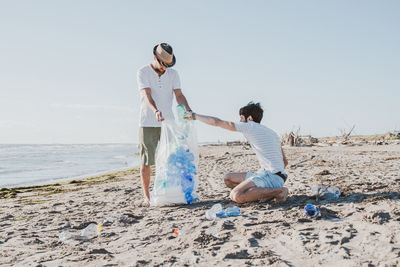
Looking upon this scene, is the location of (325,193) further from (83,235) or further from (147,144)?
(83,235)

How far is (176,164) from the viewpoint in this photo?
14.3 feet

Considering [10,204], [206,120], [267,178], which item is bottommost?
[10,204]

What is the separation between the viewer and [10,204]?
565cm

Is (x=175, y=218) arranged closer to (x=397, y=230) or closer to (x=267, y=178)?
(x=267, y=178)

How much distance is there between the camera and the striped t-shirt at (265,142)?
404cm

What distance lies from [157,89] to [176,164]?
104 cm

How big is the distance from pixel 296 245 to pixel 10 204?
4838 millimetres

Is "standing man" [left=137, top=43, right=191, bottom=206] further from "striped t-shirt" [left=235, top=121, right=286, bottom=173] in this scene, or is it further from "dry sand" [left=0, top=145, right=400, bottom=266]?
"striped t-shirt" [left=235, top=121, right=286, bottom=173]

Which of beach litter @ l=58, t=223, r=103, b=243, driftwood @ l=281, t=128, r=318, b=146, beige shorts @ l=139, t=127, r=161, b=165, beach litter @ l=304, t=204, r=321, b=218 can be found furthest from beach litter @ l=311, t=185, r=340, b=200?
driftwood @ l=281, t=128, r=318, b=146

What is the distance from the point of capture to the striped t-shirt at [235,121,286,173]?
404cm

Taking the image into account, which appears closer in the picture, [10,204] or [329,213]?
[329,213]

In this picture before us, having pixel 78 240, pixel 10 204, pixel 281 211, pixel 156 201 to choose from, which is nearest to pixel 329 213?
pixel 281 211

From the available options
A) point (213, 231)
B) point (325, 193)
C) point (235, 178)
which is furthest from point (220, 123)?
point (325, 193)

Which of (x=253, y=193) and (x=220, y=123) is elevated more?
(x=220, y=123)
